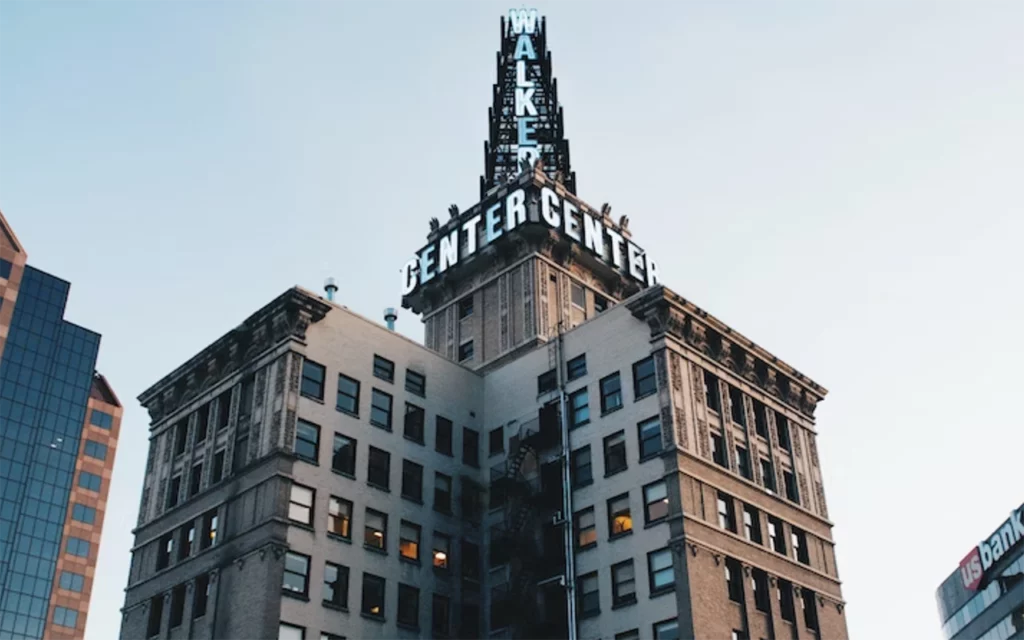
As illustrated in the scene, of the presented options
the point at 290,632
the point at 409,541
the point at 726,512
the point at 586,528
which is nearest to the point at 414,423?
the point at 409,541

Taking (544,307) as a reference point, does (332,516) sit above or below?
below

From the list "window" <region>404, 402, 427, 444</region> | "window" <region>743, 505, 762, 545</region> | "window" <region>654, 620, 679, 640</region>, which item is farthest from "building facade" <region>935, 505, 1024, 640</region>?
"window" <region>404, 402, 427, 444</region>

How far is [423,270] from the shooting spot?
291 ft

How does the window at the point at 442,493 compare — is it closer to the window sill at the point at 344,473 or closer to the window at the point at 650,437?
the window sill at the point at 344,473

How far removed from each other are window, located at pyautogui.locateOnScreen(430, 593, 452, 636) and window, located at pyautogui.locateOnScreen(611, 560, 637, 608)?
405 inches

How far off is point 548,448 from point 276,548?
18377mm

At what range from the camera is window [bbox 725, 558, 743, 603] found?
5975 centimetres

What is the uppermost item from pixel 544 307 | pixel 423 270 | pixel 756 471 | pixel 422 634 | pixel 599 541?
pixel 423 270

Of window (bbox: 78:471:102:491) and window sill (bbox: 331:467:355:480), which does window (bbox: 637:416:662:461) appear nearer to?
window sill (bbox: 331:467:355:480)

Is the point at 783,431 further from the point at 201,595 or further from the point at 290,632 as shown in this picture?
the point at 201,595

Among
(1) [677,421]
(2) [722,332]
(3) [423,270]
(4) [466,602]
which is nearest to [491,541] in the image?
(4) [466,602]

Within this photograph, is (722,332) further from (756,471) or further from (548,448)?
(548,448)

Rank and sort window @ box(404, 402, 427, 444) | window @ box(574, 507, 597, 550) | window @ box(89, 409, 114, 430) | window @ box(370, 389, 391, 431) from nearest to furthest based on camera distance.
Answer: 1. window @ box(574, 507, 597, 550)
2. window @ box(370, 389, 391, 431)
3. window @ box(404, 402, 427, 444)
4. window @ box(89, 409, 114, 430)

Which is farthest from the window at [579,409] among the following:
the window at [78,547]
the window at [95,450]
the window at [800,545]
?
the window at [95,450]
